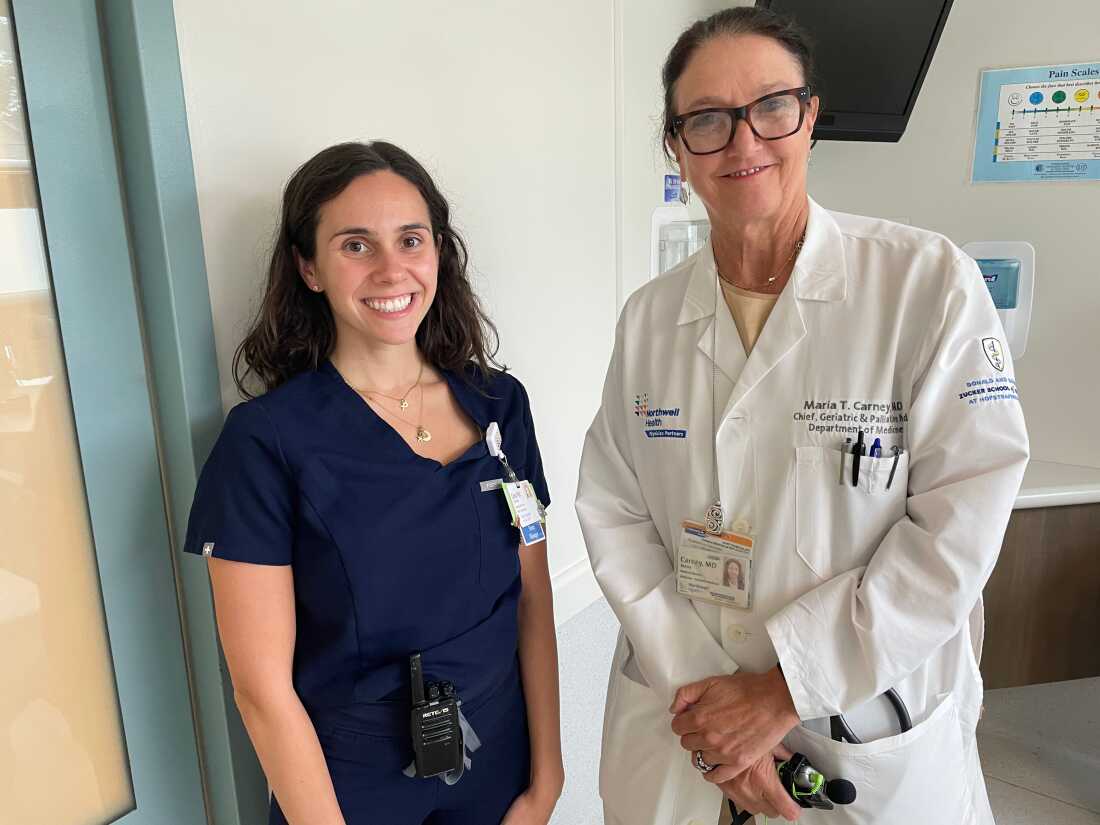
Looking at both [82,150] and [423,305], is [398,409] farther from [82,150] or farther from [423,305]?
[82,150]

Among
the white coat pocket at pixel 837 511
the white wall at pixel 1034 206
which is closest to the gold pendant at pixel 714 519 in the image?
the white coat pocket at pixel 837 511

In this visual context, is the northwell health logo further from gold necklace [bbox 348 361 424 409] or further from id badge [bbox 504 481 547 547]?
gold necklace [bbox 348 361 424 409]

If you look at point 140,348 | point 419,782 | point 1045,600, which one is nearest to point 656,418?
point 419,782

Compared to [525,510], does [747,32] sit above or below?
above

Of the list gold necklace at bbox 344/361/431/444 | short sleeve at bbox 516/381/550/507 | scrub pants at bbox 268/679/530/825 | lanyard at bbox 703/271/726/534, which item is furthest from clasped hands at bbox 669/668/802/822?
gold necklace at bbox 344/361/431/444

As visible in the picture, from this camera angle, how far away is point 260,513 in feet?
3.53

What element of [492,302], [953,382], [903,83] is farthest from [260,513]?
[903,83]

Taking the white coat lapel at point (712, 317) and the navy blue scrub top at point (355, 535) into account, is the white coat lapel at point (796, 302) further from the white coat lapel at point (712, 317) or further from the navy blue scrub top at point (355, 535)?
the navy blue scrub top at point (355, 535)

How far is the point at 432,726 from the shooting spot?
3.82 feet

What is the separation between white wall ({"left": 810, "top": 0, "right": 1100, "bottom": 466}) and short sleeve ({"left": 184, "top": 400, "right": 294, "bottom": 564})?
2.29 m

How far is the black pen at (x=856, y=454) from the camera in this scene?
3.54 ft

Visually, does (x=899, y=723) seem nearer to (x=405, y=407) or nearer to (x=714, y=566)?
(x=714, y=566)

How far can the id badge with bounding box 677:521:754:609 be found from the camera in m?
1.16

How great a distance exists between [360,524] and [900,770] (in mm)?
825
